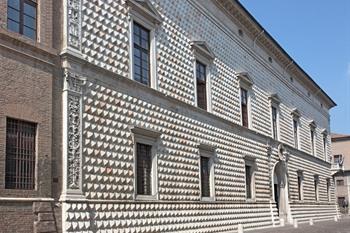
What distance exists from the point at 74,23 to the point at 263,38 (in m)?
17.9

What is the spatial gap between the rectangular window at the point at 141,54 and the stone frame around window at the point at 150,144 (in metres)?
1.73

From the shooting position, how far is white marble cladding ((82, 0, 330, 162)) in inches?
563

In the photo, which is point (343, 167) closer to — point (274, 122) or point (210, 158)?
point (274, 122)

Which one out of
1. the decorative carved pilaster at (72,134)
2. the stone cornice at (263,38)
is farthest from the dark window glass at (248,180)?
the decorative carved pilaster at (72,134)

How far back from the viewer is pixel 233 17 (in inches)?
989

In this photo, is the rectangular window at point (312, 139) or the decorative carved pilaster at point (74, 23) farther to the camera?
the rectangular window at point (312, 139)

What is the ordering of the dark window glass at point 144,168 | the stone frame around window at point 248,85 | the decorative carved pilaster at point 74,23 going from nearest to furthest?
the decorative carved pilaster at point 74,23 → the dark window glass at point 144,168 → the stone frame around window at point 248,85

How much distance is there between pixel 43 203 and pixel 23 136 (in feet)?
5.22

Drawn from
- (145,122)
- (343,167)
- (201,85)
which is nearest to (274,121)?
(201,85)

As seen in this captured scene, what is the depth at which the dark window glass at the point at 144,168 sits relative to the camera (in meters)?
15.5

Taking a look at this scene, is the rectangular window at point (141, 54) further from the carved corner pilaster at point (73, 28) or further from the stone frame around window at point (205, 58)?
the stone frame around window at point (205, 58)

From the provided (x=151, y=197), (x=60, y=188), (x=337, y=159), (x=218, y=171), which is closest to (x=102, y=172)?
(x=60, y=188)

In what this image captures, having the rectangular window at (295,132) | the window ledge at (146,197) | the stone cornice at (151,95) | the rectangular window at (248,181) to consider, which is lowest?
the window ledge at (146,197)

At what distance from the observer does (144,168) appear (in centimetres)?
1589
